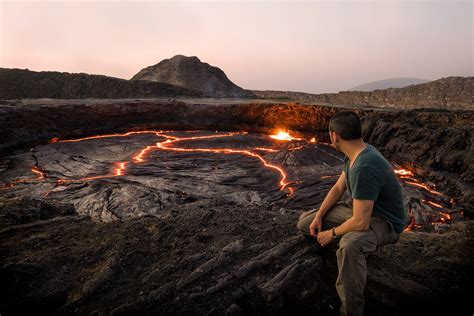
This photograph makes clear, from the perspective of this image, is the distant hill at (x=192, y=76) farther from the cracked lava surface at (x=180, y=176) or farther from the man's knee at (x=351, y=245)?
the man's knee at (x=351, y=245)

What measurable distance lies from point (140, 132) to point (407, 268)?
40.9ft

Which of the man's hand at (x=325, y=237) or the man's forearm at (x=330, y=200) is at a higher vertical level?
the man's forearm at (x=330, y=200)

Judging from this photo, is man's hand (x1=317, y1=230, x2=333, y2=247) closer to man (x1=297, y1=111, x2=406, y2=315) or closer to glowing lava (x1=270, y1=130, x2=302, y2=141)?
man (x1=297, y1=111, x2=406, y2=315)

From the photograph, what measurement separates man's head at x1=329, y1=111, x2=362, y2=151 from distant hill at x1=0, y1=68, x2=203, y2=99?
2164cm

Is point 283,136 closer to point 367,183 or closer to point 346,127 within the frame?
point 346,127

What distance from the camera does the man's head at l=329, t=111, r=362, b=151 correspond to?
8.71 feet

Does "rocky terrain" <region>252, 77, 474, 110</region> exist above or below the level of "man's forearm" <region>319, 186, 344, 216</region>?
above

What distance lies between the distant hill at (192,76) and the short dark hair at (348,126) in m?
28.2

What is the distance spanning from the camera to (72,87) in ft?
72.6

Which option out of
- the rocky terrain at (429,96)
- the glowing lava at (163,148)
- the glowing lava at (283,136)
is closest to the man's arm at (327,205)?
the glowing lava at (163,148)

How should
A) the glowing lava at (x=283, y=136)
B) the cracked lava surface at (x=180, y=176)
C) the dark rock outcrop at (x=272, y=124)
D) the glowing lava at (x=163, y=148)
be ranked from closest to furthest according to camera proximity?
the cracked lava surface at (x=180, y=176), the glowing lava at (x=163, y=148), the dark rock outcrop at (x=272, y=124), the glowing lava at (x=283, y=136)

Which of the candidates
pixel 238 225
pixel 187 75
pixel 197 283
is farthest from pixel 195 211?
pixel 187 75

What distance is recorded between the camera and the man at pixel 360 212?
2.46 meters

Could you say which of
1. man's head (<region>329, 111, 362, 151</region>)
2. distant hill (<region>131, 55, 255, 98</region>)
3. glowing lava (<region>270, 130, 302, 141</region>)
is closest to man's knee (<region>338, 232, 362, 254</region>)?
man's head (<region>329, 111, 362, 151</region>)
